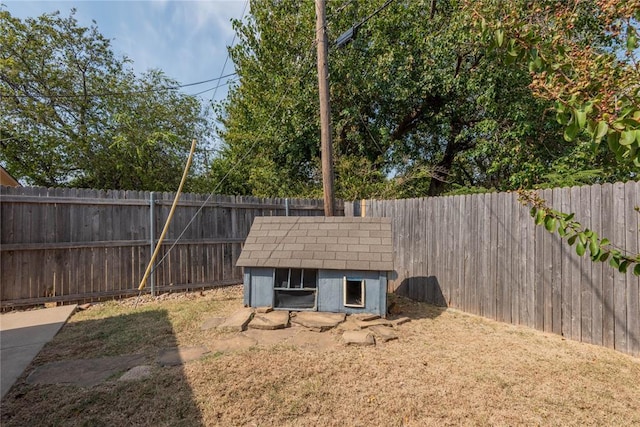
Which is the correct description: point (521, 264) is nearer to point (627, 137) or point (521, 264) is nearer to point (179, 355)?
point (627, 137)

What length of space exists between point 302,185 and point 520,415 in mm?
9232

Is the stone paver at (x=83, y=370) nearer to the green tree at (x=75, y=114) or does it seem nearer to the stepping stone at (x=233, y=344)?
the stepping stone at (x=233, y=344)

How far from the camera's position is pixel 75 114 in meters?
11.1

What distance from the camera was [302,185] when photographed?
11016mm

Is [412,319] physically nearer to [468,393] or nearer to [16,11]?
[468,393]

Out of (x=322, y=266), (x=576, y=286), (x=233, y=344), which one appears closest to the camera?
(x=233, y=344)

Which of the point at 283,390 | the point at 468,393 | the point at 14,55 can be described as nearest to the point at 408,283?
the point at 468,393

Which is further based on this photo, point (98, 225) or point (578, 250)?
point (98, 225)

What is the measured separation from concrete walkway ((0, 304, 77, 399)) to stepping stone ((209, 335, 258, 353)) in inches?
71.1

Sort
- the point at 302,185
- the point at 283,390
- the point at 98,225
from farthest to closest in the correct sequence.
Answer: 1. the point at 302,185
2. the point at 98,225
3. the point at 283,390

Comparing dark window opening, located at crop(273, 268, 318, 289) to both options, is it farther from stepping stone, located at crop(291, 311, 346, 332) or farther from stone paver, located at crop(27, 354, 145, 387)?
stone paver, located at crop(27, 354, 145, 387)

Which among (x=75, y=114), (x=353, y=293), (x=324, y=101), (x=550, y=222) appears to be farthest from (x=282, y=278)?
(x=75, y=114)

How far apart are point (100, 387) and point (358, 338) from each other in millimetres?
2726

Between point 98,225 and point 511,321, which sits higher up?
point 98,225
